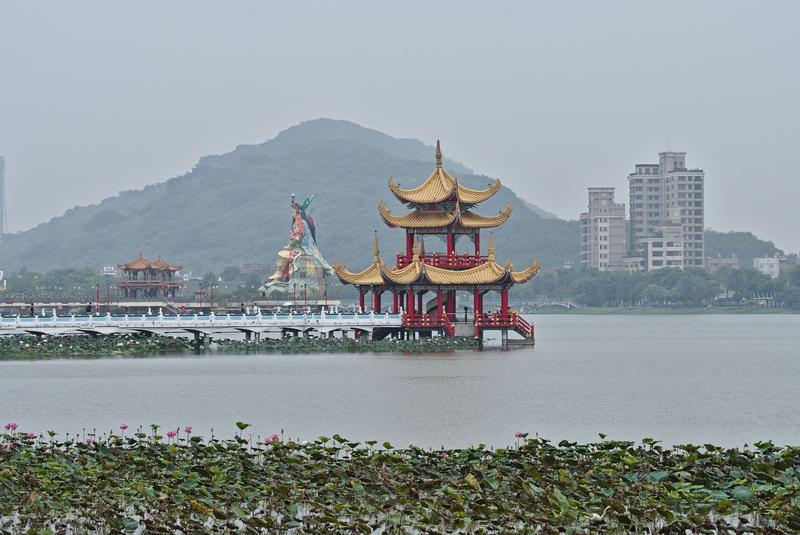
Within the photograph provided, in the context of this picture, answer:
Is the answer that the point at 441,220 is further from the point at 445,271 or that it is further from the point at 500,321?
the point at 500,321

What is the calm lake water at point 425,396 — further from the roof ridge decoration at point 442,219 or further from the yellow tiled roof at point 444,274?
the roof ridge decoration at point 442,219

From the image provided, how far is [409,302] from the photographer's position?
73.8m

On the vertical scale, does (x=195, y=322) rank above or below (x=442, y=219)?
below

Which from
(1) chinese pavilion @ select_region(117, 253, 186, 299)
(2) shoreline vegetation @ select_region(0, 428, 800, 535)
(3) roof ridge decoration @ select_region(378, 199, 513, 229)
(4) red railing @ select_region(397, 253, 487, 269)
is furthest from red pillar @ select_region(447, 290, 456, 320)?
(1) chinese pavilion @ select_region(117, 253, 186, 299)

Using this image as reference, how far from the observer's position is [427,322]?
74.0 m

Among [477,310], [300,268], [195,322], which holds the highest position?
[300,268]

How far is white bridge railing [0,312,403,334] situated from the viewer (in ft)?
237

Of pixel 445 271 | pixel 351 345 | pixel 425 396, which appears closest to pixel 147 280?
pixel 351 345

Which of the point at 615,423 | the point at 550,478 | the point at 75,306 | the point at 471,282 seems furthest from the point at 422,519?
the point at 75,306

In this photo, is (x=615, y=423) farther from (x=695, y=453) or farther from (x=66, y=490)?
(x=66, y=490)

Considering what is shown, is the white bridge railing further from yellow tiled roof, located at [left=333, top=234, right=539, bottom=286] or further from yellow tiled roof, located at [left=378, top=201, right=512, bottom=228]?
yellow tiled roof, located at [left=378, top=201, right=512, bottom=228]

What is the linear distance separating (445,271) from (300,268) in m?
64.3

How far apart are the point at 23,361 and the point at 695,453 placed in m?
43.6

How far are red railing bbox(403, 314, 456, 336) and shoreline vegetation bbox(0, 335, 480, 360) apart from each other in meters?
1.85
